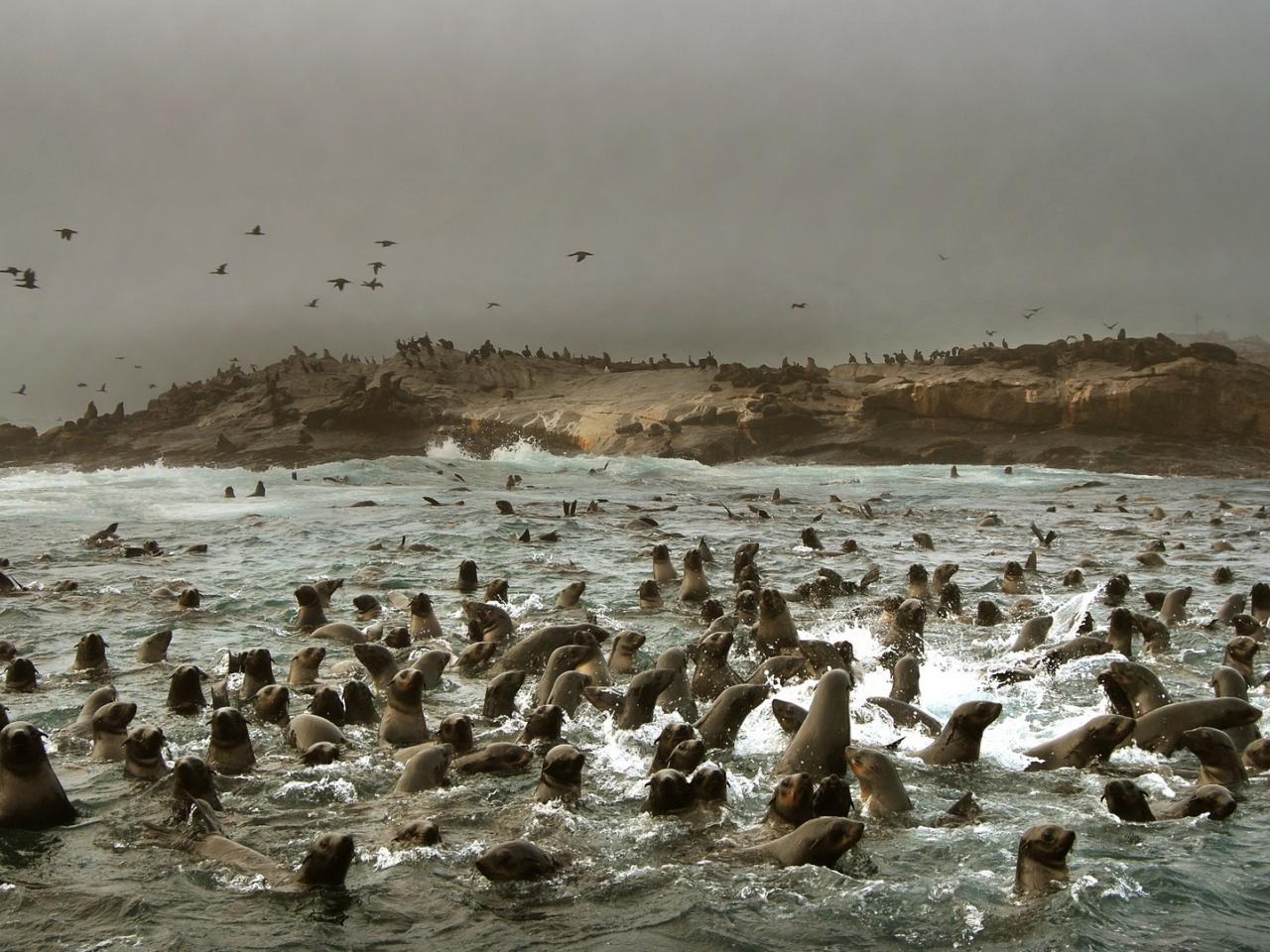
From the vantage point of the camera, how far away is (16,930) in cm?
521

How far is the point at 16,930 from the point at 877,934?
385cm

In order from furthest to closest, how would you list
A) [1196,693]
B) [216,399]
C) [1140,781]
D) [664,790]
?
1. [216,399]
2. [1196,693]
3. [1140,781]
4. [664,790]

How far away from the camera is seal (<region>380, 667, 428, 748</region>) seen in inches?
333

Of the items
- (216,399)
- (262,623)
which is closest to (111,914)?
(262,623)

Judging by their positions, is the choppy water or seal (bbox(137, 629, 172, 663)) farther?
seal (bbox(137, 629, 172, 663))

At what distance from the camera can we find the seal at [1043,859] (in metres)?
5.53

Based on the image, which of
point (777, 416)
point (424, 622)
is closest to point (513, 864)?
point (424, 622)

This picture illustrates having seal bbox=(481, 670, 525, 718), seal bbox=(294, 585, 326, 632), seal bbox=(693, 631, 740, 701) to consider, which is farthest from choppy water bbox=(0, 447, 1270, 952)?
seal bbox=(693, 631, 740, 701)

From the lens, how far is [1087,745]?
7707 millimetres

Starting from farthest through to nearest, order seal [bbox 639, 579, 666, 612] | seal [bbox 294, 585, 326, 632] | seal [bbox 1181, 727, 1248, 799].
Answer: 1. seal [bbox 639, 579, 666, 612]
2. seal [bbox 294, 585, 326, 632]
3. seal [bbox 1181, 727, 1248, 799]

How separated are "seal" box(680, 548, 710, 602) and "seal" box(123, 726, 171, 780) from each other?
8.04 metres

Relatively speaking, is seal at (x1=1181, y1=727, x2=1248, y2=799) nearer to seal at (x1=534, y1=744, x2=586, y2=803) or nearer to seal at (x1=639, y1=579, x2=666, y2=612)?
seal at (x1=534, y1=744, x2=586, y2=803)

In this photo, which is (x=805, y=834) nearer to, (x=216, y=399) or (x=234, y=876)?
(x=234, y=876)

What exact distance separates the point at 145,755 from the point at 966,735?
540cm
